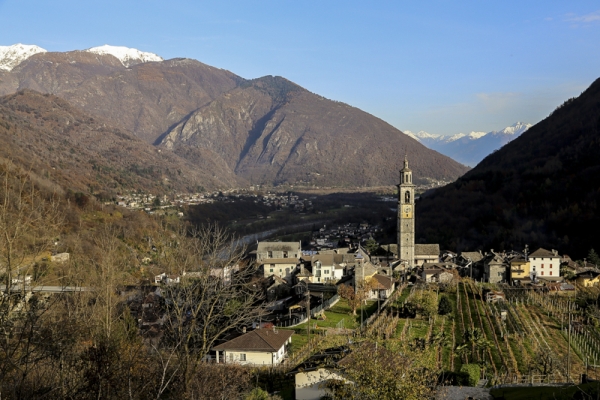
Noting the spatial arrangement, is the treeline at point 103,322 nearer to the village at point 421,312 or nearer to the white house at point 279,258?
the village at point 421,312

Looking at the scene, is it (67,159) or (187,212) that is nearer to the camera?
(187,212)

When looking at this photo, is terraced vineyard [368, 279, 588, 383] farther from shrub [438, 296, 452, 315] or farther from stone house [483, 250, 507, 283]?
stone house [483, 250, 507, 283]

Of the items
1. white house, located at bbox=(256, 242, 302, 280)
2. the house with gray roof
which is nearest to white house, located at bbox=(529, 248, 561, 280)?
the house with gray roof

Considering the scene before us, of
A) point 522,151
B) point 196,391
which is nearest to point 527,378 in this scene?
point 196,391

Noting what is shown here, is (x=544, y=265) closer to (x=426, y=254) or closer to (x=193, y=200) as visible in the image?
(x=426, y=254)

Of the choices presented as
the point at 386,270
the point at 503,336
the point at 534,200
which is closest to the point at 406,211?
the point at 386,270

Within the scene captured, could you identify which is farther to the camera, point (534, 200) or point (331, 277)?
point (534, 200)

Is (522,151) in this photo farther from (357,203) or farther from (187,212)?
(187,212)
